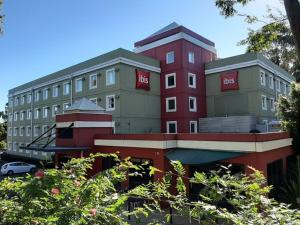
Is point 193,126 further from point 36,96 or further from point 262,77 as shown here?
point 36,96

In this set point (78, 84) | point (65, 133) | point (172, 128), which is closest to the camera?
point (65, 133)

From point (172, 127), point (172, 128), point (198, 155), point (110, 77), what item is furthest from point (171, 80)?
point (198, 155)

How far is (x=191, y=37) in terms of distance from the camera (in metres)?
31.9

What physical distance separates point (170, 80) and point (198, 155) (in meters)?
17.1

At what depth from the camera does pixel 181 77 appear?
30.2 meters

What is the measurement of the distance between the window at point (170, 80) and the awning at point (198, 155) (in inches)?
594

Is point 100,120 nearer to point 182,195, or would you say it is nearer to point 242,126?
point 242,126

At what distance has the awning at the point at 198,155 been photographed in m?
14.5

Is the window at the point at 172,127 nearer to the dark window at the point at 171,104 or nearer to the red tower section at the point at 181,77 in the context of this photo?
the red tower section at the point at 181,77

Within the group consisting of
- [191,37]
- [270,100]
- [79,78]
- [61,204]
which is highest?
[191,37]

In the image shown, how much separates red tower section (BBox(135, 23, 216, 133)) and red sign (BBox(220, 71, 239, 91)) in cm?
278

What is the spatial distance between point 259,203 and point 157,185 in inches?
53.9

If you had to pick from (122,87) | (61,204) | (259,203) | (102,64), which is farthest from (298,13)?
(102,64)

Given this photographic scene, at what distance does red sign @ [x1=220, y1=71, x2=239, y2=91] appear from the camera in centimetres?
2991
